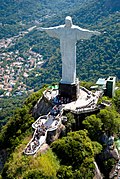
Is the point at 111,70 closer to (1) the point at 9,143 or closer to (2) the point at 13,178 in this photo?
(1) the point at 9,143

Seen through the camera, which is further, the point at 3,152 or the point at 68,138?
the point at 3,152

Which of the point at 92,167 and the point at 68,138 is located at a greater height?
the point at 68,138

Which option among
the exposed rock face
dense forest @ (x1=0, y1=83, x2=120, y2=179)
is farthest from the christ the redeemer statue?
dense forest @ (x1=0, y1=83, x2=120, y2=179)

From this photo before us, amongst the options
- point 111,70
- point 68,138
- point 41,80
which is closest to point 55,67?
point 41,80

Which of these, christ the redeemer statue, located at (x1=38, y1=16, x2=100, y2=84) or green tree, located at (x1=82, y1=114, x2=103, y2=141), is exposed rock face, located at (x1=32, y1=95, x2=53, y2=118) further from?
green tree, located at (x1=82, y1=114, x2=103, y2=141)

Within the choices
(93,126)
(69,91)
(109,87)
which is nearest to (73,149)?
(93,126)

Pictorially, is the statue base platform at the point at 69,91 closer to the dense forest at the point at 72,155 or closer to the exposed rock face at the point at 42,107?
the exposed rock face at the point at 42,107
